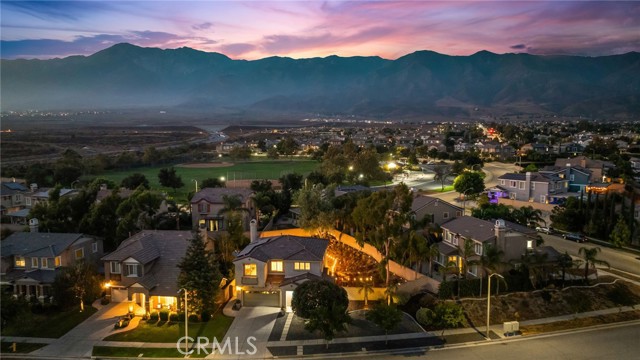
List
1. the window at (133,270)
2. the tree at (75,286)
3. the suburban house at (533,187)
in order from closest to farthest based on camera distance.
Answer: the tree at (75,286)
the window at (133,270)
the suburban house at (533,187)

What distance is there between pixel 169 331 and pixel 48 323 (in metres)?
8.17

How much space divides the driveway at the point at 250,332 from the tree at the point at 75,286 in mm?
10340

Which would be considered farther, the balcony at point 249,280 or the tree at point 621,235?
the tree at point 621,235

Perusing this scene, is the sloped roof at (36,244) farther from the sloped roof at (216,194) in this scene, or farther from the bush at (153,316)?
the sloped roof at (216,194)

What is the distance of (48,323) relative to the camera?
30.3 metres

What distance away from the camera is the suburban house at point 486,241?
35.4m

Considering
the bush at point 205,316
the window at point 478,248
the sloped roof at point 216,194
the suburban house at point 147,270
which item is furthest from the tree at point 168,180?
the window at point 478,248

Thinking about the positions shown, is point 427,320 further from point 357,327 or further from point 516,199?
point 516,199

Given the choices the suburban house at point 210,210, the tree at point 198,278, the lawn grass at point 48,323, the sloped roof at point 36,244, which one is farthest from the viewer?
the suburban house at point 210,210

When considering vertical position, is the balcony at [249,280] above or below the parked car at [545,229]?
above

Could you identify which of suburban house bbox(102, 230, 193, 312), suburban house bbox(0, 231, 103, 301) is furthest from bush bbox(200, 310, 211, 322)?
suburban house bbox(0, 231, 103, 301)

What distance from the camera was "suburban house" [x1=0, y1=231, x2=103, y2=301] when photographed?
33438 mm

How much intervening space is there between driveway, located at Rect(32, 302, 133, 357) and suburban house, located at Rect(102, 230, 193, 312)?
135 cm

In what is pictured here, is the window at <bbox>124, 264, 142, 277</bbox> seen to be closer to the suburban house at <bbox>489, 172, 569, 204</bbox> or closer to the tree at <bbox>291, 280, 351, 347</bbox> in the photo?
the tree at <bbox>291, 280, 351, 347</bbox>
